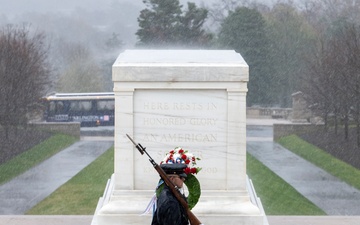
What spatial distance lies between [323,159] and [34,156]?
889 centimetres

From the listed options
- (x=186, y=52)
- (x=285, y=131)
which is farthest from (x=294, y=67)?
(x=186, y=52)

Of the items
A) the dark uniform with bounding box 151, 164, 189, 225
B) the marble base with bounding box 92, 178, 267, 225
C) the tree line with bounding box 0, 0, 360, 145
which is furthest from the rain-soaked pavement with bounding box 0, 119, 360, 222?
the dark uniform with bounding box 151, 164, 189, 225

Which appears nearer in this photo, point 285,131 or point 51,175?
point 51,175

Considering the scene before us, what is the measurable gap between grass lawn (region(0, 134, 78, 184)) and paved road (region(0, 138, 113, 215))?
280 millimetres

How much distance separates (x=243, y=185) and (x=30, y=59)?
93.9ft

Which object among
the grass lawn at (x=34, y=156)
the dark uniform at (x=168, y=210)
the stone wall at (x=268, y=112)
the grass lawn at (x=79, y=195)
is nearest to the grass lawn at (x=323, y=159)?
the grass lawn at (x=79, y=195)

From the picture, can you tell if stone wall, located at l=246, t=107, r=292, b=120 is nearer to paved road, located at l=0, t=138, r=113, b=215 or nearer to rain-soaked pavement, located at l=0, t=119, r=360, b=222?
rain-soaked pavement, located at l=0, t=119, r=360, b=222

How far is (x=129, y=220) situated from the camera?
13.4 m

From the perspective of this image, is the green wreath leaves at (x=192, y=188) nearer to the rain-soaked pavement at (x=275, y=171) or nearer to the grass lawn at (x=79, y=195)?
the rain-soaked pavement at (x=275, y=171)

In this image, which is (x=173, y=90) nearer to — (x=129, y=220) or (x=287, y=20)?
(x=129, y=220)

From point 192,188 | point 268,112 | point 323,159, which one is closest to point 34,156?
point 323,159

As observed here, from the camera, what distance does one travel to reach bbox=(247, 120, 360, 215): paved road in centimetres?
2012

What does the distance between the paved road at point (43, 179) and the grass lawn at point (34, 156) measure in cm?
28

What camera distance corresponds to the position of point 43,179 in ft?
84.1
